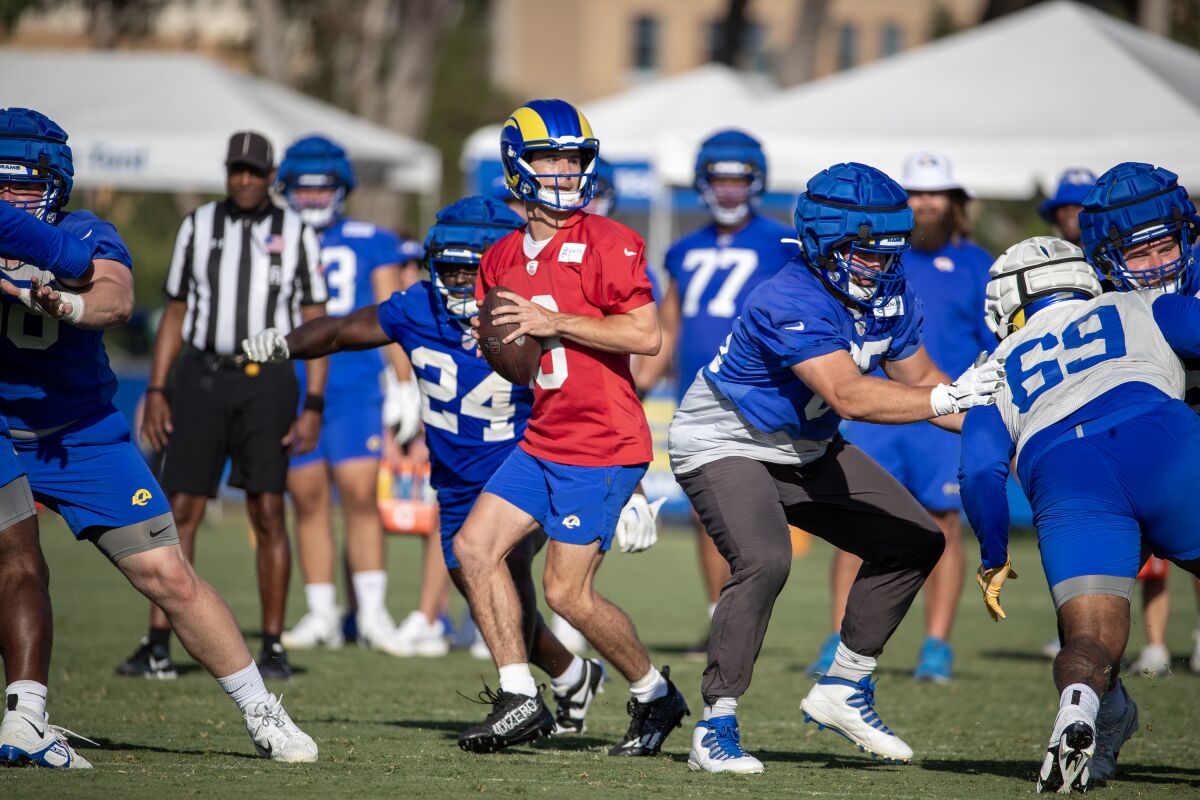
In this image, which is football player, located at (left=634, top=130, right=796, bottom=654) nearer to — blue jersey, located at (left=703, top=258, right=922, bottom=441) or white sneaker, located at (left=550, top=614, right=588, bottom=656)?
white sneaker, located at (left=550, top=614, right=588, bottom=656)

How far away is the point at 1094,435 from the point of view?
4828 millimetres

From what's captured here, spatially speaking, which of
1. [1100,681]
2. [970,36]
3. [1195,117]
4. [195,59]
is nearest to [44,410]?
[1100,681]

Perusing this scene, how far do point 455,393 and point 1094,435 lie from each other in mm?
2436

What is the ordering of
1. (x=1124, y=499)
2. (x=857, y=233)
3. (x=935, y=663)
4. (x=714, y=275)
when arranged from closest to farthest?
(x=1124, y=499) → (x=857, y=233) → (x=935, y=663) → (x=714, y=275)

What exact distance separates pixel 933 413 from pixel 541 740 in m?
2.07

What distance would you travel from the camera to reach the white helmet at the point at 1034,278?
5188mm

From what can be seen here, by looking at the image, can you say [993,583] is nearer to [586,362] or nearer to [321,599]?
[586,362]

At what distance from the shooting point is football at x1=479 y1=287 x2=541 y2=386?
5.43 meters

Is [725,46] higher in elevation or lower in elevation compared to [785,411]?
higher

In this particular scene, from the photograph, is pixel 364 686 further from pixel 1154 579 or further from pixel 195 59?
pixel 195 59

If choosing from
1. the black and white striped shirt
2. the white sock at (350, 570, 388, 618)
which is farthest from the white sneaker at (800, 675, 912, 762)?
the white sock at (350, 570, 388, 618)

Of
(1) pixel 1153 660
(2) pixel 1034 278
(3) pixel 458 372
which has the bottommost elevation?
(1) pixel 1153 660

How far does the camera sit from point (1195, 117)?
10867 mm

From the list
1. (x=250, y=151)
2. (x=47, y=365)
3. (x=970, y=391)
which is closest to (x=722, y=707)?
(x=970, y=391)
